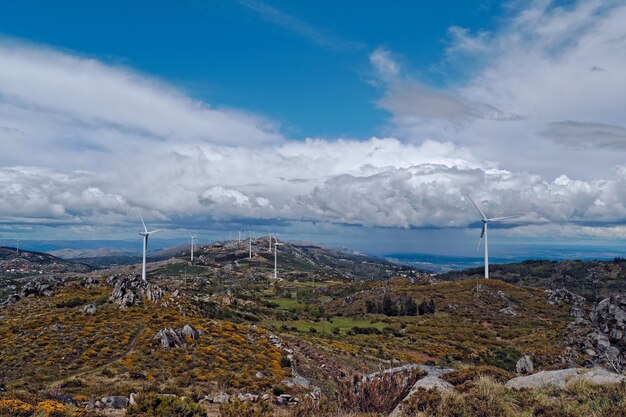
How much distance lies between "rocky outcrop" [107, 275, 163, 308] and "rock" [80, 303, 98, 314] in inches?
180

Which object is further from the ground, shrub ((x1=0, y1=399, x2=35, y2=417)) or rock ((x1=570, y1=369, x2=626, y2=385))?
rock ((x1=570, y1=369, x2=626, y2=385))

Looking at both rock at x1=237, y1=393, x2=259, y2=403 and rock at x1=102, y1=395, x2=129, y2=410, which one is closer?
rock at x1=102, y1=395, x2=129, y2=410

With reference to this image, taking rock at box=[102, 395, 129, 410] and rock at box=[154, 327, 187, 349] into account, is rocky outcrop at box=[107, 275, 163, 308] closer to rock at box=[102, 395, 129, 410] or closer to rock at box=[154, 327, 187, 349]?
rock at box=[154, 327, 187, 349]

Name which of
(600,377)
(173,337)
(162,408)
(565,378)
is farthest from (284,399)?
(600,377)

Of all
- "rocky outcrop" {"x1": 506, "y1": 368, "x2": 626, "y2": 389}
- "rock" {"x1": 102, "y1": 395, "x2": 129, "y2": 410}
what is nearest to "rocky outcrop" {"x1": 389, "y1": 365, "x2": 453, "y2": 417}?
"rocky outcrop" {"x1": 506, "y1": 368, "x2": 626, "y2": 389}

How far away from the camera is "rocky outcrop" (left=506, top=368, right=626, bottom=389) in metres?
17.5

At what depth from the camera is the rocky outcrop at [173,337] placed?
41219mm

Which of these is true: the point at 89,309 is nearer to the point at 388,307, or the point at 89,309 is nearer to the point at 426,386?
→ the point at 426,386

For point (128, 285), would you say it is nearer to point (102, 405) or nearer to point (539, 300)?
point (102, 405)

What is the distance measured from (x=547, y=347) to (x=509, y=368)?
11.8 metres

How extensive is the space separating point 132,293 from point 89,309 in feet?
29.6

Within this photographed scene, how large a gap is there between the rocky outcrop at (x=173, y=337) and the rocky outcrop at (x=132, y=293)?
893 inches

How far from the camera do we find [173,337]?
1671 inches

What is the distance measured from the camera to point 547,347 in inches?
2421
